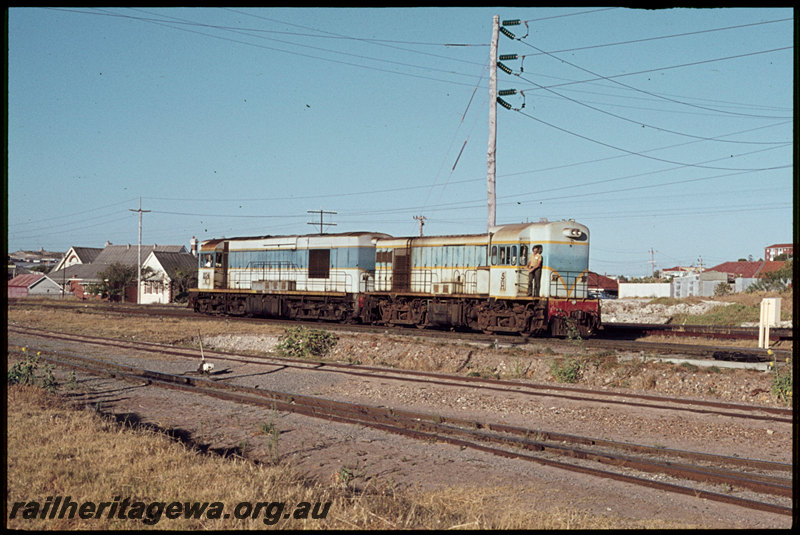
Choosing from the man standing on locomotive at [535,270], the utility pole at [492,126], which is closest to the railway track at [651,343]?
the man standing on locomotive at [535,270]

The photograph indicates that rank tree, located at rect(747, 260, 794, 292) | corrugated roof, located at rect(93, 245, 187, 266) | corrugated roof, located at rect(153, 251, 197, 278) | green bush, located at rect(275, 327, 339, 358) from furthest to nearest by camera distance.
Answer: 1. corrugated roof, located at rect(93, 245, 187, 266)
2. corrugated roof, located at rect(153, 251, 197, 278)
3. tree, located at rect(747, 260, 794, 292)
4. green bush, located at rect(275, 327, 339, 358)

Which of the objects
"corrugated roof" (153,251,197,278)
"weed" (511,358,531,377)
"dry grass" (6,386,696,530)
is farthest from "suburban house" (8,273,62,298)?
"dry grass" (6,386,696,530)

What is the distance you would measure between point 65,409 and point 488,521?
8.93 m

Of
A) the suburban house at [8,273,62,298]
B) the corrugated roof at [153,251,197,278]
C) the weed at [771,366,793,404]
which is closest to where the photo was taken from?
the weed at [771,366,793,404]

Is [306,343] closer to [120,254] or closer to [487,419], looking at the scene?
[487,419]

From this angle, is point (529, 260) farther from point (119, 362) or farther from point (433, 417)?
point (119, 362)

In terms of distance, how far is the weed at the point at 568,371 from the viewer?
671 inches

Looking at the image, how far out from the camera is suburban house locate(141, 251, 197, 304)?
71.6 meters

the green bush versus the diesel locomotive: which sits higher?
the diesel locomotive

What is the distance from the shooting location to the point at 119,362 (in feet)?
66.5

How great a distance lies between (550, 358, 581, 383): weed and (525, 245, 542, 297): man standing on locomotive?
4.86m

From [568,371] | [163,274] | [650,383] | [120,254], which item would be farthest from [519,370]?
[120,254]

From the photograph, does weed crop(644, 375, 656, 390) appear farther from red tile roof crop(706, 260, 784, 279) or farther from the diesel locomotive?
red tile roof crop(706, 260, 784, 279)

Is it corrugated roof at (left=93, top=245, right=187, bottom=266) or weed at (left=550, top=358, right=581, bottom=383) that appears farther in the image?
corrugated roof at (left=93, top=245, right=187, bottom=266)
